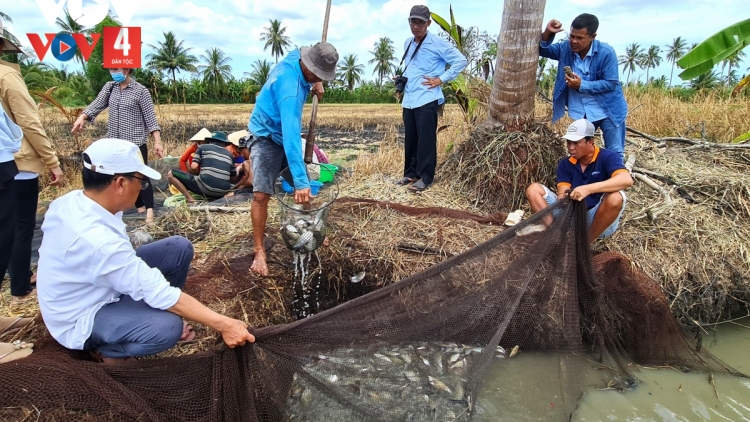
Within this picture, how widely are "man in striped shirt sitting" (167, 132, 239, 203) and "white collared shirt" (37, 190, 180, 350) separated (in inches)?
141

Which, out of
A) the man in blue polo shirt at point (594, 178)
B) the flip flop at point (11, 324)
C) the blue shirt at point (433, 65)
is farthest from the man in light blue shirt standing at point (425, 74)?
the flip flop at point (11, 324)

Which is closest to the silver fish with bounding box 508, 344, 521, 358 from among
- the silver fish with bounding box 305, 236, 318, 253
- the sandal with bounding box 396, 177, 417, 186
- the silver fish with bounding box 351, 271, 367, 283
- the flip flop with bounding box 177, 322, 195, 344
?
the silver fish with bounding box 351, 271, 367, 283

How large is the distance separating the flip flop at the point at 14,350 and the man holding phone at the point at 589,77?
459 cm

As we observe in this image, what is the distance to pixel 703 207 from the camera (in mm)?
4461

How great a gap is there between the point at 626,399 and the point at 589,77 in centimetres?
292

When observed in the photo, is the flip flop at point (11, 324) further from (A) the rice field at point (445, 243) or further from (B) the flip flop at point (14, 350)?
(B) the flip flop at point (14, 350)

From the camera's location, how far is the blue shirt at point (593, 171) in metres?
3.52

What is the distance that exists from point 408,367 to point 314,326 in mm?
772

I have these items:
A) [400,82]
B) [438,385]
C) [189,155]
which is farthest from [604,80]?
[189,155]

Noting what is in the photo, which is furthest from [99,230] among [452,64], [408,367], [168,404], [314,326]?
[452,64]

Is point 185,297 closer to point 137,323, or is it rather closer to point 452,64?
point 137,323

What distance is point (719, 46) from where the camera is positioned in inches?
207

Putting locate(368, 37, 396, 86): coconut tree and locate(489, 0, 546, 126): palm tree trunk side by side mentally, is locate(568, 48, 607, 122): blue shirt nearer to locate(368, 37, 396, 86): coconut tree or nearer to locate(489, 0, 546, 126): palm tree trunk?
locate(489, 0, 546, 126): palm tree trunk

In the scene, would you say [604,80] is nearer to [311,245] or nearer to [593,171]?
[593,171]
